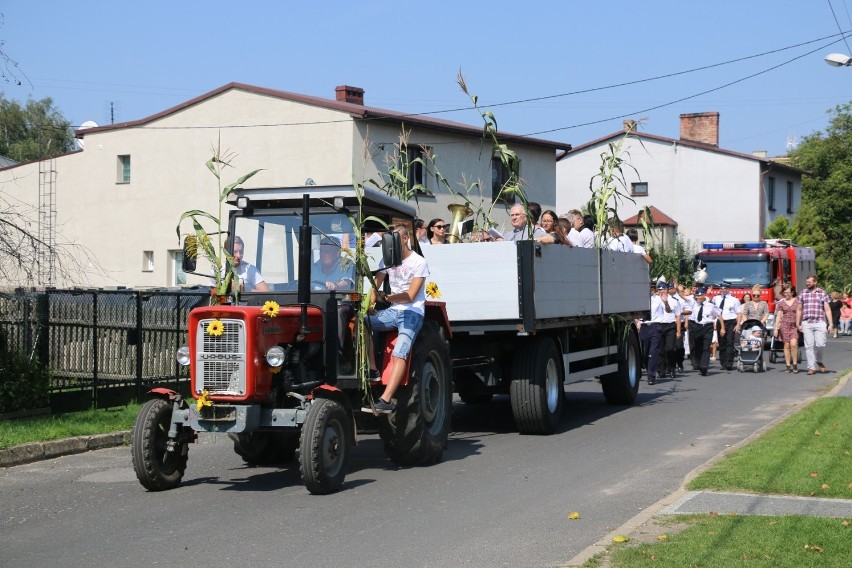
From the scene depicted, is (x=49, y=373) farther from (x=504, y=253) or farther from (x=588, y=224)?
(x=588, y=224)

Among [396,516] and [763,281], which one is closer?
[396,516]

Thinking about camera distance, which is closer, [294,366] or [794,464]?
[294,366]

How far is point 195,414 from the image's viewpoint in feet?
30.5

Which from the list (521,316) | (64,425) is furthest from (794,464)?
(64,425)

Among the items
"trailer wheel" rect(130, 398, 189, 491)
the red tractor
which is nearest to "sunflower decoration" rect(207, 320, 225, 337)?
the red tractor

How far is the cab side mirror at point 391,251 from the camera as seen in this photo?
9406 millimetres

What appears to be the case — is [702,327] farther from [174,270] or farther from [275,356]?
[174,270]

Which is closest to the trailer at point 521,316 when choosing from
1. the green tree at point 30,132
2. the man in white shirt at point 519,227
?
the man in white shirt at point 519,227

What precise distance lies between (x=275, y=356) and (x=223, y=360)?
0.43 meters

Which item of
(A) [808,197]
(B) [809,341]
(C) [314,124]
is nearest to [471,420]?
(B) [809,341]

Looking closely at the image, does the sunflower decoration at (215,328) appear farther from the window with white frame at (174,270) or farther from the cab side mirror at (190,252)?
the window with white frame at (174,270)

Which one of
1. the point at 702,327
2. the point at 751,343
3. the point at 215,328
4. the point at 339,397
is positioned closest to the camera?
the point at 215,328

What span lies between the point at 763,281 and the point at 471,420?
1907 centimetres

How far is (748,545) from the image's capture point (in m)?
6.90
